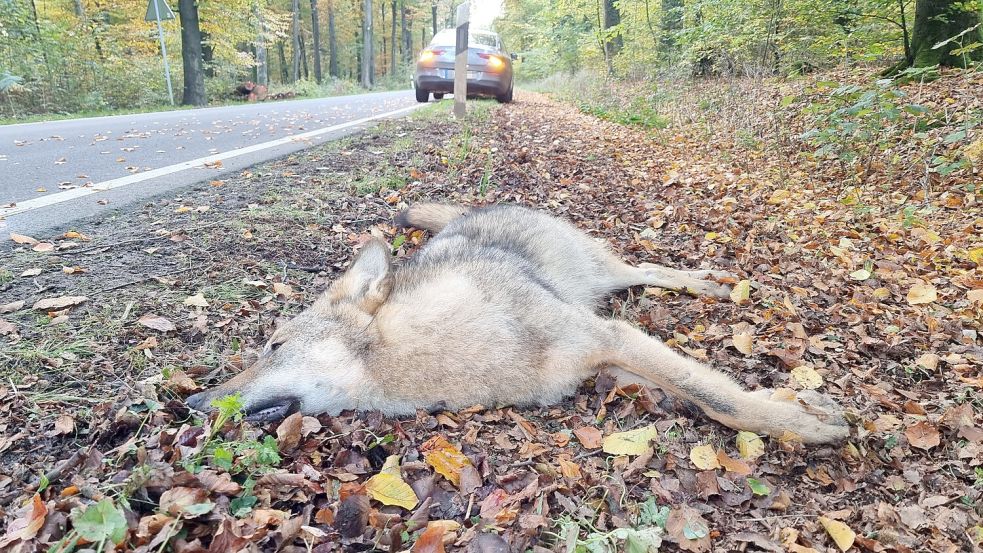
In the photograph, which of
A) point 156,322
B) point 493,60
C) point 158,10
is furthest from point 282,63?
point 156,322

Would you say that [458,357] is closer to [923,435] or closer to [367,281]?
[367,281]

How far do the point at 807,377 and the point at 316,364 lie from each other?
Result: 2.45 m

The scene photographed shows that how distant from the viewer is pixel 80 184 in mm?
5273

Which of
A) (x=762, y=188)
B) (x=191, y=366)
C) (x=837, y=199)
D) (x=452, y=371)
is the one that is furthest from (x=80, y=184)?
(x=837, y=199)

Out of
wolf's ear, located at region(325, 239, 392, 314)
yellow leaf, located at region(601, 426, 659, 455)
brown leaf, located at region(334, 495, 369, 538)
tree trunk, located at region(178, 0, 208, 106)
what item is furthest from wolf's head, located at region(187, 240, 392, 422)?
tree trunk, located at region(178, 0, 208, 106)

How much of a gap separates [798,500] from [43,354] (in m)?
3.32

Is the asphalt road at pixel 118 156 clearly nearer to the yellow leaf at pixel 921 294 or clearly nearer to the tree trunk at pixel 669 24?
the yellow leaf at pixel 921 294

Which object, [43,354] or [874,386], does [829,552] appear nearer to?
[874,386]

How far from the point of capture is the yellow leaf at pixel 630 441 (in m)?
2.33

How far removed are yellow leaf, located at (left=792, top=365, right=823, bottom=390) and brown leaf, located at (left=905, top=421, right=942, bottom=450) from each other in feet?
1.43

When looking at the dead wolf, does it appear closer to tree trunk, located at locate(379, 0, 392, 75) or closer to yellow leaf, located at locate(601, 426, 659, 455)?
yellow leaf, located at locate(601, 426, 659, 455)

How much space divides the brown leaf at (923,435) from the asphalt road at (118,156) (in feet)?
17.5

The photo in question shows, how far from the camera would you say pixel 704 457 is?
91.2 inches

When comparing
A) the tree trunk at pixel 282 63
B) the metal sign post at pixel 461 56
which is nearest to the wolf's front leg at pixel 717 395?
the metal sign post at pixel 461 56
